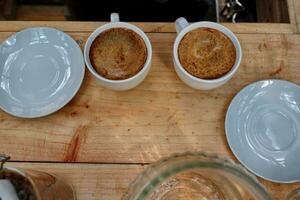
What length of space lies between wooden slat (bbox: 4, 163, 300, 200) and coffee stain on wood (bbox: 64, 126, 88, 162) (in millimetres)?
13

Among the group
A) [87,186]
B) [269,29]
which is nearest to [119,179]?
[87,186]

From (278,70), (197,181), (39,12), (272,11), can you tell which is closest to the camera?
(197,181)

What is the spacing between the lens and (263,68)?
0.62 metres

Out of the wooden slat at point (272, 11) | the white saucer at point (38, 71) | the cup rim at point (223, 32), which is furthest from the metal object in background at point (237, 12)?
the white saucer at point (38, 71)

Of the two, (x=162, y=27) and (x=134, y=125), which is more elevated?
(x=162, y=27)

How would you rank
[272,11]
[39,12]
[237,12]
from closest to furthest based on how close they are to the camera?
[272,11]
[237,12]
[39,12]

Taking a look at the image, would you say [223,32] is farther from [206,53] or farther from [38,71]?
[38,71]

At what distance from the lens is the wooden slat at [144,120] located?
1.90ft

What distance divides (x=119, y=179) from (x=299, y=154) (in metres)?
0.30

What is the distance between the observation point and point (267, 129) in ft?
1.91

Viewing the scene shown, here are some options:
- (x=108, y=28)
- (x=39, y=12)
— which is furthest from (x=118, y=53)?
(x=39, y=12)

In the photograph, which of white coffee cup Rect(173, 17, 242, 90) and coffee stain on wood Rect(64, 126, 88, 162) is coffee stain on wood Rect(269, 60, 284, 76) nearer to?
white coffee cup Rect(173, 17, 242, 90)

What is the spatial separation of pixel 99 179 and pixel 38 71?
225 mm

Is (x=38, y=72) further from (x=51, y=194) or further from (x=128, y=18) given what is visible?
(x=128, y=18)
